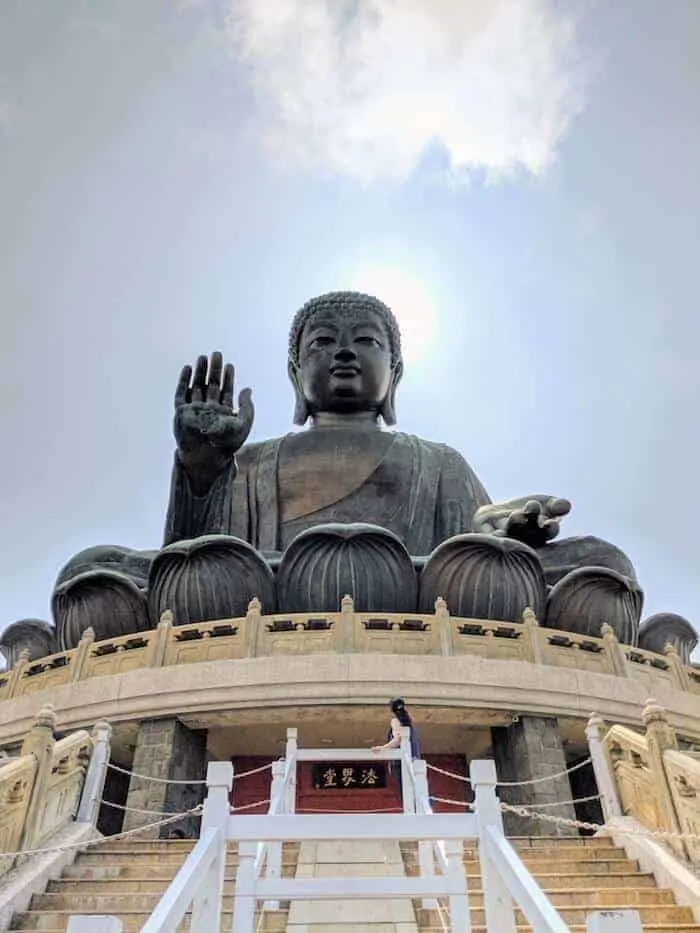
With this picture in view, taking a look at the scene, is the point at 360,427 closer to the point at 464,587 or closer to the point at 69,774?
the point at 464,587

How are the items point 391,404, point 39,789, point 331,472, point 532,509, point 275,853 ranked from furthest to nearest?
point 391,404, point 331,472, point 532,509, point 39,789, point 275,853

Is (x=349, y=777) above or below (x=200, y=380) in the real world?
below

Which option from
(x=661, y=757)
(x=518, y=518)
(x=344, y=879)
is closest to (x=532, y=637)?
(x=518, y=518)

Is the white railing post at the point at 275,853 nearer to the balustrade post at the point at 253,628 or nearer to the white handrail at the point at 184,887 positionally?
the white handrail at the point at 184,887

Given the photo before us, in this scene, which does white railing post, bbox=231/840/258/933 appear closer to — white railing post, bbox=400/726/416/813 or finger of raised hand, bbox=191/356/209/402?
white railing post, bbox=400/726/416/813

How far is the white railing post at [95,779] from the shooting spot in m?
5.59

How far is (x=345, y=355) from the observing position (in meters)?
13.7

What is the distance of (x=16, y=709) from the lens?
27.0 feet

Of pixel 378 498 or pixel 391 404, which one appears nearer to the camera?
pixel 378 498

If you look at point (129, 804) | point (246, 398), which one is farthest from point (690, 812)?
point (246, 398)

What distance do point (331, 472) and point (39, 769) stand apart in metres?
8.08

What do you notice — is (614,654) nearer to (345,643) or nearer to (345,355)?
(345,643)

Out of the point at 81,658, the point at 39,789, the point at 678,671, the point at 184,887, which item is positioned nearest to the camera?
the point at 184,887

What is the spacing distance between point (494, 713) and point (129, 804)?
3.30 m
